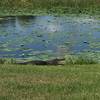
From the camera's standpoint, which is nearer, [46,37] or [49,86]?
[49,86]

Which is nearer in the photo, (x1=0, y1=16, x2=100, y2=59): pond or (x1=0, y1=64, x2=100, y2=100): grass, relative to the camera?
(x1=0, y1=64, x2=100, y2=100): grass

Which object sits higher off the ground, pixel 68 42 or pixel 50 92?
pixel 50 92

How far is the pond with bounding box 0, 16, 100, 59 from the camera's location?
20281mm

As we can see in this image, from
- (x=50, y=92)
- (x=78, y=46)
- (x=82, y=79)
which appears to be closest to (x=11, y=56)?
(x=78, y=46)

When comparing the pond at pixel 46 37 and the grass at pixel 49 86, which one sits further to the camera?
the pond at pixel 46 37

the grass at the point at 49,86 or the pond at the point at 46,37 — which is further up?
the grass at the point at 49,86

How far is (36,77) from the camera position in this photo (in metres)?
10.7

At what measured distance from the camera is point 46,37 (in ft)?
80.6

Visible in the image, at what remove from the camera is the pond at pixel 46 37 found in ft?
66.5

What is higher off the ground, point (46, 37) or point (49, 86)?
point (49, 86)

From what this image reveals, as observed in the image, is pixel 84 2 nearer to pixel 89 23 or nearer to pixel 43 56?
pixel 89 23

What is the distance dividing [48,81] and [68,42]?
12763mm

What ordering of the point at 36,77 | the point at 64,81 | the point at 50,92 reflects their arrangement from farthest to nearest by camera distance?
the point at 36,77 < the point at 64,81 < the point at 50,92

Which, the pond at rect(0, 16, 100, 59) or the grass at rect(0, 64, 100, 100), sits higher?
the grass at rect(0, 64, 100, 100)
